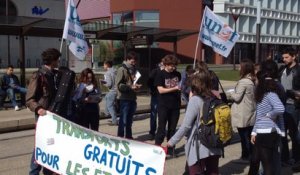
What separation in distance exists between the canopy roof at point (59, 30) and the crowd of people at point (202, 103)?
632 cm

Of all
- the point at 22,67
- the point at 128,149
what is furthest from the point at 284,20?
the point at 128,149

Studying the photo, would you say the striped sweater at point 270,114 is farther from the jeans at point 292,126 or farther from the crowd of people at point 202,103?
the jeans at point 292,126

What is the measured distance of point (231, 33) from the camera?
11156 mm

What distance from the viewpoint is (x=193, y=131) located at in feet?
16.3

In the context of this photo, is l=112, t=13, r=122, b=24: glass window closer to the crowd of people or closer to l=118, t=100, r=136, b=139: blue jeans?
the crowd of people

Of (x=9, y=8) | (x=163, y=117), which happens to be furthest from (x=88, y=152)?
(x=9, y=8)

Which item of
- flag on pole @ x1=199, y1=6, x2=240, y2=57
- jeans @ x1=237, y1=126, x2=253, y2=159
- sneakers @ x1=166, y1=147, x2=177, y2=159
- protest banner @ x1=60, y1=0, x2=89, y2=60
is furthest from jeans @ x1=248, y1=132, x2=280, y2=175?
protest banner @ x1=60, y1=0, x2=89, y2=60

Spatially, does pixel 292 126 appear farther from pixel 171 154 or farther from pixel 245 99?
pixel 171 154

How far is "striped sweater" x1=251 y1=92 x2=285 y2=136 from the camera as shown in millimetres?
5555

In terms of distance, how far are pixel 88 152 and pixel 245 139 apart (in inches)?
132

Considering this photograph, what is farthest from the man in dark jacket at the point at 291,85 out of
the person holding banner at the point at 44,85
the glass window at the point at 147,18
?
the glass window at the point at 147,18

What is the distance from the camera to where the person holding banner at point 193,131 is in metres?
4.90

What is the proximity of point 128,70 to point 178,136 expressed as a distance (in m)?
3.92

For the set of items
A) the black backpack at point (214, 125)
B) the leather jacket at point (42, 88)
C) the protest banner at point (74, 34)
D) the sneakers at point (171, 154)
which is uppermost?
the protest banner at point (74, 34)
